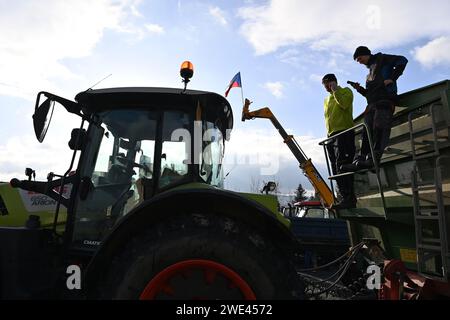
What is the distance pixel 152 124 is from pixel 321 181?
130 inches

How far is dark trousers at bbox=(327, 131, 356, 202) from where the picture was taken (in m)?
4.59

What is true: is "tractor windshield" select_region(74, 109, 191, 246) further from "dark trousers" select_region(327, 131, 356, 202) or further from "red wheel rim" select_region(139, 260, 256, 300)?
"dark trousers" select_region(327, 131, 356, 202)

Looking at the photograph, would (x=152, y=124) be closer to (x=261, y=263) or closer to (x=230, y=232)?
(x=230, y=232)

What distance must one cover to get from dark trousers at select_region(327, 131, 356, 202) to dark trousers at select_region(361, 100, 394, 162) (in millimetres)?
488

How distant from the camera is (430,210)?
130 inches

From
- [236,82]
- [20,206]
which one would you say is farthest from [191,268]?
[236,82]

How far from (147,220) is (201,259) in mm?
471

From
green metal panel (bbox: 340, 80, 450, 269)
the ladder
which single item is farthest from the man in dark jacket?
the ladder

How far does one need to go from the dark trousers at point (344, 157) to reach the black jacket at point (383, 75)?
0.59 m

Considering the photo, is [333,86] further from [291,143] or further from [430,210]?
[430,210]

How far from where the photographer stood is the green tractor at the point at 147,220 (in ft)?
8.23

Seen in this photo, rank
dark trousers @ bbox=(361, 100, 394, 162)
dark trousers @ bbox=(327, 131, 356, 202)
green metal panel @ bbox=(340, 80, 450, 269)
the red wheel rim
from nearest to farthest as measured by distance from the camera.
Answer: the red wheel rim, green metal panel @ bbox=(340, 80, 450, 269), dark trousers @ bbox=(361, 100, 394, 162), dark trousers @ bbox=(327, 131, 356, 202)

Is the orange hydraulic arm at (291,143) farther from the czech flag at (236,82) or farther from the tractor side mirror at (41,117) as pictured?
the tractor side mirror at (41,117)
